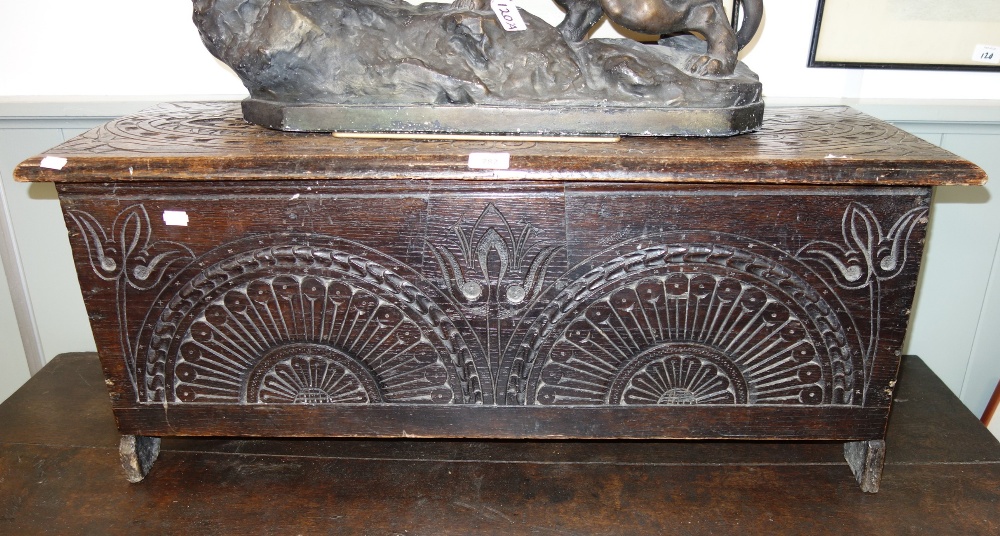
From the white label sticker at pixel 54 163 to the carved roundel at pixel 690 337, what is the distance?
76cm

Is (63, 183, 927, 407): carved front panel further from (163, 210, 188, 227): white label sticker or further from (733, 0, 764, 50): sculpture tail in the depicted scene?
(733, 0, 764, 50): sculpture tail

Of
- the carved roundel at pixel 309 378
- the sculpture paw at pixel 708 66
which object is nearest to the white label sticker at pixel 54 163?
the carved roundel at pixel 309 378

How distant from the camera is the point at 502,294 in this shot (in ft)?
4.10

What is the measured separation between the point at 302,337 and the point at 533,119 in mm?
529

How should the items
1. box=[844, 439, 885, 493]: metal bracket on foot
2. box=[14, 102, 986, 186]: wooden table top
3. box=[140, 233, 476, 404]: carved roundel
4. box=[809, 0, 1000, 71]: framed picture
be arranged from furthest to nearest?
box=[809, 0, 1000, 71]: framed picture, box=[844, 439, 885, 493]: metal bracket on foot, box=[140, 233, 476, 404]: carved roundel, box=[14, 102, 986, 186]: wooden table top

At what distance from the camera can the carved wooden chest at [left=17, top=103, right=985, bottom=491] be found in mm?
1159

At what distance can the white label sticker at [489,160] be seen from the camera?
1127 mm

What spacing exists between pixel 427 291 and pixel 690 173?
17.8 inches

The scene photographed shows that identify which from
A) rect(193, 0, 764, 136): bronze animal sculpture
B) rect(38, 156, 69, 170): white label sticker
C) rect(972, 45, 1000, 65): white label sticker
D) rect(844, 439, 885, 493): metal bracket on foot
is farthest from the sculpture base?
rect(972, 45, 1000, 65): white label sticker

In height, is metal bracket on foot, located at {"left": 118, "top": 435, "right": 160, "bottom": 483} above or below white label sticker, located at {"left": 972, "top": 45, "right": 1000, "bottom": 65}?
below

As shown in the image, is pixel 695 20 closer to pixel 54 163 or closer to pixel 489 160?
pixel 489 160

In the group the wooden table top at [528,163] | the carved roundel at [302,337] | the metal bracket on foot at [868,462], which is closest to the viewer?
the wooden table top at [528,163]

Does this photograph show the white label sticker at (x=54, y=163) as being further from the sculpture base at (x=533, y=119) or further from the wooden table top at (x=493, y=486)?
the wooden table top at (x=493, y=486)

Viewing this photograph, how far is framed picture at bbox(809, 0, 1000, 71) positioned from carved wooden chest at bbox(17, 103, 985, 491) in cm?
33
